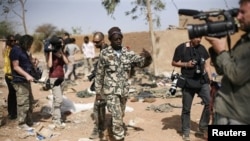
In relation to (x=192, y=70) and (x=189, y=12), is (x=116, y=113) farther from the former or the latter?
(x=189, y=12)

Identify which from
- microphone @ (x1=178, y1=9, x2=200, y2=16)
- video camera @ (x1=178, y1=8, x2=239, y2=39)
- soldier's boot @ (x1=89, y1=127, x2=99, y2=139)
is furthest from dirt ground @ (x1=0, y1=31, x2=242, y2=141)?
video camera @ (x1=178, y1=8, x2=239, y2=39)

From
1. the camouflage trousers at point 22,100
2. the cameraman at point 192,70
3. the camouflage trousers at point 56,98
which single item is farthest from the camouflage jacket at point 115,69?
the camouflage trousers at point 22,100

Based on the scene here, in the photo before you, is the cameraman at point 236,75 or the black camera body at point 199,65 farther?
the black camera body at point 199,65

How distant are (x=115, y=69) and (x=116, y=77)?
0.12 metres

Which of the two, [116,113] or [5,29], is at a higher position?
[5,29]

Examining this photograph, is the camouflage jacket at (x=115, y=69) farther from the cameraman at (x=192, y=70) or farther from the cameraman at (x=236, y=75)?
the cameraman at (x=236, y=75)

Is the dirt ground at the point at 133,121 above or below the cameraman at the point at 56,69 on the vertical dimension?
below

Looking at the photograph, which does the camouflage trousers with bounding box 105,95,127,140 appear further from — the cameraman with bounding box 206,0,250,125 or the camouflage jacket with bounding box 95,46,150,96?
the cameraman with bounding box 206,0,250,125

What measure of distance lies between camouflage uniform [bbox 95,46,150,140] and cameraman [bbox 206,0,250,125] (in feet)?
8.51

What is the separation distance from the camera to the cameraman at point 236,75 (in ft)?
7.95

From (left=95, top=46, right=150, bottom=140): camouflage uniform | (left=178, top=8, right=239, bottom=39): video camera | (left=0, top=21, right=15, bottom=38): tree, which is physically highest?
(left=0, top=21, right=15, bottom=38): tree

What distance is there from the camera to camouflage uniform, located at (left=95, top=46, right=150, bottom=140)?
5109 mm

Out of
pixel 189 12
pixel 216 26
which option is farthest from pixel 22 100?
pixel 216 26

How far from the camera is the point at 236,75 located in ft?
7.95
